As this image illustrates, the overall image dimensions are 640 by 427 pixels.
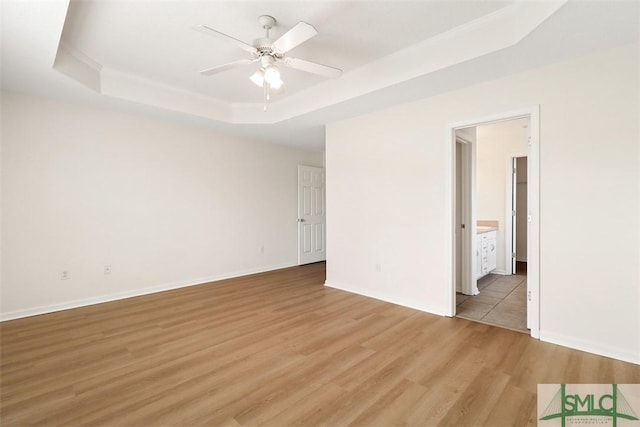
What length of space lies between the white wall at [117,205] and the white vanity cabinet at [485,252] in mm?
3612

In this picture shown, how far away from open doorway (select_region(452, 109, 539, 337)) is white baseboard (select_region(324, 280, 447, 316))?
0.78 feet

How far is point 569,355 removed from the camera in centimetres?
241

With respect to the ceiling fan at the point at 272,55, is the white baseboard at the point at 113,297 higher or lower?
lower

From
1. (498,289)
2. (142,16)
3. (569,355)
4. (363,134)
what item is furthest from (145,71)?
(498,289)

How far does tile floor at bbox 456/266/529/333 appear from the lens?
3119 millimetres

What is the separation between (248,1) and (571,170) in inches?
116

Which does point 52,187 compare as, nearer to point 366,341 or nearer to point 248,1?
point 248,1

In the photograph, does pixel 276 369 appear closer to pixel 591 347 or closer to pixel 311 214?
pixel 591 347

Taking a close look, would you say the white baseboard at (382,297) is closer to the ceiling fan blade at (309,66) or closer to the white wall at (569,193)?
the white wall at (569,193)

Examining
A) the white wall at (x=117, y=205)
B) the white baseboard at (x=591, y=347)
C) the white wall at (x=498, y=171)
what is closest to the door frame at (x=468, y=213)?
the white baseboard at (x=591, y=347)

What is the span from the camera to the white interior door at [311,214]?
6.34 meters

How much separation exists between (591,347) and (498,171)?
151 inches

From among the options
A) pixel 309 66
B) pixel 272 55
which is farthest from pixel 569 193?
pixel 272 55

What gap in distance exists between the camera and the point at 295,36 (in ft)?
6.83
